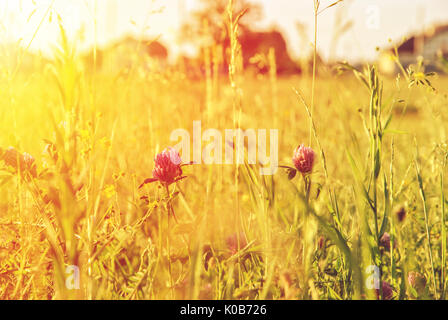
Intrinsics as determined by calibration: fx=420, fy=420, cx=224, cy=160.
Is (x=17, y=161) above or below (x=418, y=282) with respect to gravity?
above

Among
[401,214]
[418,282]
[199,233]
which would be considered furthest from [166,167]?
[401,214]

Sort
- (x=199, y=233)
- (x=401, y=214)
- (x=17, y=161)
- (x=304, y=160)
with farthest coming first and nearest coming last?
(x=401, y=214)
(x=304, y=160)
(x=17, y=161)
(x=199, y=233)

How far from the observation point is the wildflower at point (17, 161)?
1.09 m

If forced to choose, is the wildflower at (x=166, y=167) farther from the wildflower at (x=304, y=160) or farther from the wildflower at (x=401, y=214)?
the wildflower at (x=401, y=214)

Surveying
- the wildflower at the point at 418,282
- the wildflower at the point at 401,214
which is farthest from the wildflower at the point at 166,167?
the wildflower at the point at 401,214

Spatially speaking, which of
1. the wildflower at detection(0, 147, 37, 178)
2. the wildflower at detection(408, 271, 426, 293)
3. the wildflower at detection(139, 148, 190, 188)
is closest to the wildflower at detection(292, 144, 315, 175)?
the wildflower at detection(139, 148, 190, 188)

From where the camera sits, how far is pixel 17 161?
3.45 ft

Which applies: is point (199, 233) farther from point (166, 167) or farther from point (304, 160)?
point (304, 160)

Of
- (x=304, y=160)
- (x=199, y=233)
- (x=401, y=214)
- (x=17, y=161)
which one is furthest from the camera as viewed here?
(x=401, y=214)

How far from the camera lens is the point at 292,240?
4.01 ft

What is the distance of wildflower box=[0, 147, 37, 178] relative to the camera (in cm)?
109
